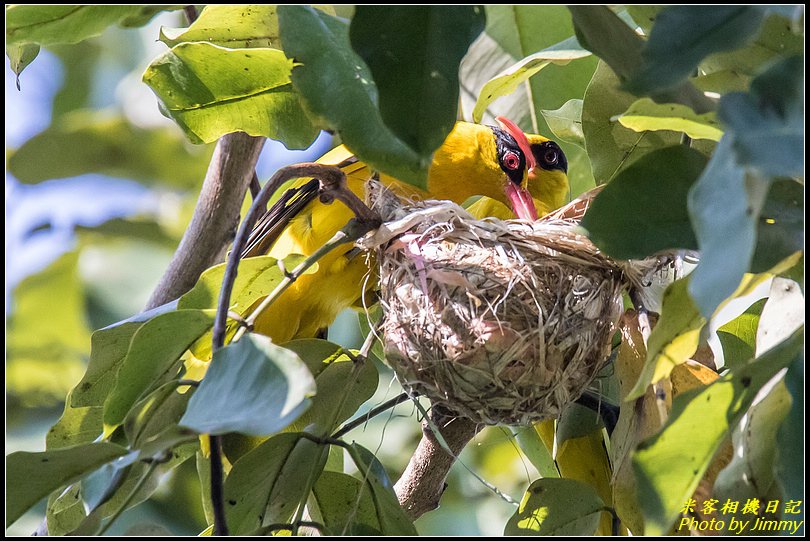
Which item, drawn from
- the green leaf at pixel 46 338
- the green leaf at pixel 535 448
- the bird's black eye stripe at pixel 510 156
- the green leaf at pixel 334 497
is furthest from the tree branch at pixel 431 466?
the green leaf at pixel 46 338

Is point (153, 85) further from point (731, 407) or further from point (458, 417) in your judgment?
point (731, 407)

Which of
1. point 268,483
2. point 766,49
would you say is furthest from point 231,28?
point 766,49

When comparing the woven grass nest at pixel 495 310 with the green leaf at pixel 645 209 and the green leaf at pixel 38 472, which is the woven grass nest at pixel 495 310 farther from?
the green leaf at pixel 38 472

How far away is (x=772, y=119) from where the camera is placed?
87cm

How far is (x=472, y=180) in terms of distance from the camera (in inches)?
104

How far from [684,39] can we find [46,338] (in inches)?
151

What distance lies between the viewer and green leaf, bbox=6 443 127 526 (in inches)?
44.7

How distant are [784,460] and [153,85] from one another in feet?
3.68

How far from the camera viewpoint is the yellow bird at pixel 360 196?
7.38ft

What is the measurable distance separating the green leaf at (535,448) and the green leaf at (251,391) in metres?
0.93

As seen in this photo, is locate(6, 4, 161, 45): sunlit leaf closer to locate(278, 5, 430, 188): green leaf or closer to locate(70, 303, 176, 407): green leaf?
locate(278, 5, 430, 188): green leaf

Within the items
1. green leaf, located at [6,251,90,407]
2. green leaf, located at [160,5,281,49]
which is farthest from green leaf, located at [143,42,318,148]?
green leaf, located at [6,251,90,407]

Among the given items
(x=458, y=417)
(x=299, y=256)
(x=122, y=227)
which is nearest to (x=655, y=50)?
(x=299, y=256)

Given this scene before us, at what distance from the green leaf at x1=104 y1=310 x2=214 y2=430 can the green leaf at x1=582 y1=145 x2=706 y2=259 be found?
22.9 inches
